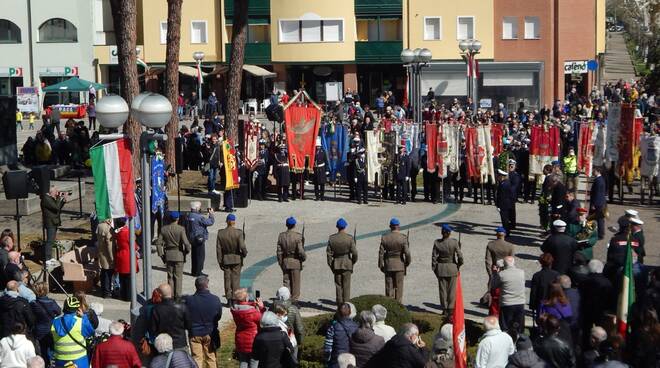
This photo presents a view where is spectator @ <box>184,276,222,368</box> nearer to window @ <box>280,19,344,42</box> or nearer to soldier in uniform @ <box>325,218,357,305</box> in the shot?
soldier in uniform @ <box>325,218,357,305</box>

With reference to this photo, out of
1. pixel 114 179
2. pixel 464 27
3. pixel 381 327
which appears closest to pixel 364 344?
pixel 381 327

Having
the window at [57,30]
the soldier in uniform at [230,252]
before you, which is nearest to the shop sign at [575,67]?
the window at [57,30]

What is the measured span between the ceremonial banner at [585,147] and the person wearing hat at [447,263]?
13.0m

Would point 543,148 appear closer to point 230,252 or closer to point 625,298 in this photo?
point 230,252

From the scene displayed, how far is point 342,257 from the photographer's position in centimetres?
2156

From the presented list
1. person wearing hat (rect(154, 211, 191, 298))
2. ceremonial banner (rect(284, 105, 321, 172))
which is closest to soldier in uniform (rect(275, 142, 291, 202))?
ceremonial banner (rect(284, 105, 321, 172))

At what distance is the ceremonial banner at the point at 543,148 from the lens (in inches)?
1293

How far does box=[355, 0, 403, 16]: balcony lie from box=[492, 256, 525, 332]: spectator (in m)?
44.3

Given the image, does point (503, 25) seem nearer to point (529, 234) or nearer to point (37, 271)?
point (529, 234)

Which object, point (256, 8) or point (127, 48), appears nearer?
point (127, 48)

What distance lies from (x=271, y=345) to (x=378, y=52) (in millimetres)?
48162

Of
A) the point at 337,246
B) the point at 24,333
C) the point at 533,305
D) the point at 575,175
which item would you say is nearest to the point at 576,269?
the point at 533,305

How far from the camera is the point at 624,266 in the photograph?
17094 mm

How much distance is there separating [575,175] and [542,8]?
30.8 meters
